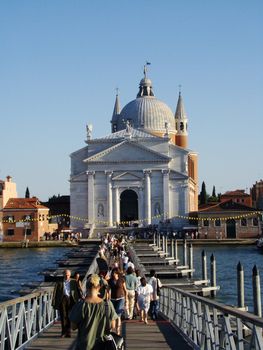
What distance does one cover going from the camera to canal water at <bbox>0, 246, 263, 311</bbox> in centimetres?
3153

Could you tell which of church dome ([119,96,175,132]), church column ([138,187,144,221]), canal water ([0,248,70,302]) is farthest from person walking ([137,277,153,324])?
church dome ([119,96,175,132])

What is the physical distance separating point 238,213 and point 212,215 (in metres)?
2.59

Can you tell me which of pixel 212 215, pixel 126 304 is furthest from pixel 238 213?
pixel 126 304

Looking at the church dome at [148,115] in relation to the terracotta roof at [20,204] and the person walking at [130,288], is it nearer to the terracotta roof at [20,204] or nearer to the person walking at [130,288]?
the terracotta roof at [20,204]

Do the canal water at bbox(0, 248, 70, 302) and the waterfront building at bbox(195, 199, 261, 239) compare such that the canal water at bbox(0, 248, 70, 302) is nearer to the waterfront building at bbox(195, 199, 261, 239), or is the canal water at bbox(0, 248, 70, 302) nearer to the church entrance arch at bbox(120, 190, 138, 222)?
the church entrance arch at bbox(120, 190, 138, 222)

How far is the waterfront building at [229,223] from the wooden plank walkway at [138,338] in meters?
59.4

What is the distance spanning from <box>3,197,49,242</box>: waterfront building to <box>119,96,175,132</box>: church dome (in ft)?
68.9

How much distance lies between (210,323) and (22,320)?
10.00 feet

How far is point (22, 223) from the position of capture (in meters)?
74.9

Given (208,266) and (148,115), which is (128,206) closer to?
(148,115)

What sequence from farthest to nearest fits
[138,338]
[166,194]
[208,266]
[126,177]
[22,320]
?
[126,177] < [166,194] < [208,266] < [138,338] < [22,320]

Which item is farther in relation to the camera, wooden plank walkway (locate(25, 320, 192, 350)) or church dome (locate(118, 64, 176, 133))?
church dome (locate(118, 64, 176, 133))

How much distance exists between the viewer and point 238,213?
7412cm

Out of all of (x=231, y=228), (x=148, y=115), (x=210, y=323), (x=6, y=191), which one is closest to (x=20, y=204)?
(x=6, y=191)
